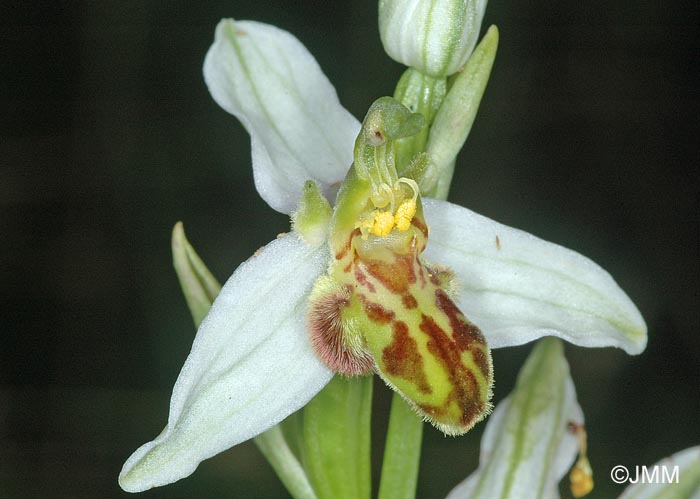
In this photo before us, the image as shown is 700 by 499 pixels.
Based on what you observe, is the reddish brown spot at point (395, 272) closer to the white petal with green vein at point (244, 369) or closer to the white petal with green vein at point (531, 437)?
the white petal with green vein at point (244, 369)

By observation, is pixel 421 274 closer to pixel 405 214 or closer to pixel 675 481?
pixel 405 214

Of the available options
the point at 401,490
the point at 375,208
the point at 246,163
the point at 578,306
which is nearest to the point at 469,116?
the point at 375,208

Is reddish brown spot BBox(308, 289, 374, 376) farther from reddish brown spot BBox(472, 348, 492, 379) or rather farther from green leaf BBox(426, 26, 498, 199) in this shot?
green leaf BBox(426, 26, 498, 199)

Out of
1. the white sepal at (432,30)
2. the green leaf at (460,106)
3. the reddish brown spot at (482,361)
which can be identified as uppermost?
the white sepal at (432,30)

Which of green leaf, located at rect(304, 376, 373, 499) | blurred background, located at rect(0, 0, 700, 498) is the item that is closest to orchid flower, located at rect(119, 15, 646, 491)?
green leaf, located at rect(304, 376, 373, 499)

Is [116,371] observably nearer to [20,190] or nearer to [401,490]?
[20,190]

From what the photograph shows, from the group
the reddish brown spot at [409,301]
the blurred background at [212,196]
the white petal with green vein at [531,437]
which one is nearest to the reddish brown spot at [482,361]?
the reddish brown spot at [409,301]
